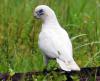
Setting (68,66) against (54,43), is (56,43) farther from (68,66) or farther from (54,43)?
(68,66)

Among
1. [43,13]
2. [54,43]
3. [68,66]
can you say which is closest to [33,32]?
[43,13]

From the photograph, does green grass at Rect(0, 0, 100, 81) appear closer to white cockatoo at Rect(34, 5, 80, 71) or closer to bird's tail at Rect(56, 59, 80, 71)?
white cockatoo at Rect(34, 5, 80, 71)

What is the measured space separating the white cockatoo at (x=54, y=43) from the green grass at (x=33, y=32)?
0.52 meters

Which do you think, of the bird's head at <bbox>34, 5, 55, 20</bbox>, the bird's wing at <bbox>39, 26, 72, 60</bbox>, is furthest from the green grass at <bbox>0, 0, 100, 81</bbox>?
the bird's wing at <bbox>39, 26, 72, 60</bbox>

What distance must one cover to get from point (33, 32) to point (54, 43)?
179cm

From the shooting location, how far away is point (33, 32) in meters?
7.79

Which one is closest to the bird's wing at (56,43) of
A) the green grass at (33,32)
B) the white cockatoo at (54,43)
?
the white cockatoo at (54,43)

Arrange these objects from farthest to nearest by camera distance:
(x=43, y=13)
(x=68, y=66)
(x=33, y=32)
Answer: (x=33, y=32)
(x=43, y=13)
(x=68, y=66)

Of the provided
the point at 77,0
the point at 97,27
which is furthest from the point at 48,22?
the point at 77,0

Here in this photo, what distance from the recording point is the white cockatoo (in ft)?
18.9

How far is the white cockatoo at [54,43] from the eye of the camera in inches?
227

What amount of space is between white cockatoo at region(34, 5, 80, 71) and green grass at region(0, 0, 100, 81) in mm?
519

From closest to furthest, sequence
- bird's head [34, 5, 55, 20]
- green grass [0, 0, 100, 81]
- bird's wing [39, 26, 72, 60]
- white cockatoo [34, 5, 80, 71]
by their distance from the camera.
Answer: white cockatoo [34, 5, 80, 71]
bird's wing [39, 26, 72, 60]
bird's head [34, 5, 55, 20]
green grass [0, 0, 100, 81]

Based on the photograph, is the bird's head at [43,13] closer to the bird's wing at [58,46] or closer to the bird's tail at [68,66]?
the bird's wing at [58,46]
